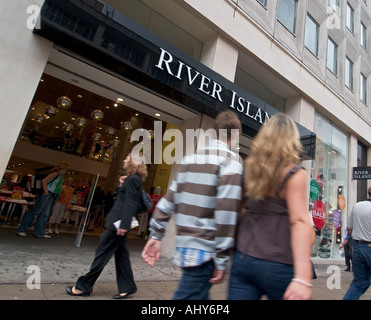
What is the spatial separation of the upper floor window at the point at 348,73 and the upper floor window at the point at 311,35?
10.0 ft

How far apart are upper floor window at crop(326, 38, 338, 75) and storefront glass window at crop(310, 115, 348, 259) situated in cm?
289

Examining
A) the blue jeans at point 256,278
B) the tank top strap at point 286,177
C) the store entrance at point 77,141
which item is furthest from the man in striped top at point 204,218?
the store entrance at point 77,141

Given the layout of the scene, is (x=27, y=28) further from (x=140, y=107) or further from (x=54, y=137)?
(x=54, y=137)

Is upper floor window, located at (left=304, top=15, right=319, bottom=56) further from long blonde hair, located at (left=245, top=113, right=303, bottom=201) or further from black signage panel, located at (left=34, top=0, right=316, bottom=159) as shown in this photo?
long blonde hair, located at (left=245, top=113, right=303, bottom=201)

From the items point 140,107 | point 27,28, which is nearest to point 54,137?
point 140,107

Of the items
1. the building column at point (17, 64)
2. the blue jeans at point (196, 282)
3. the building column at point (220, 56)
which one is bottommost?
the blue jeans at point (196, 282)

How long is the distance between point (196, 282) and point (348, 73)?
52.7 ft

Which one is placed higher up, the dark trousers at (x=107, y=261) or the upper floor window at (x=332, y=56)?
the upper floor window at (x=332, y=56)

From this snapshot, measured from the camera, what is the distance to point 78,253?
519cm

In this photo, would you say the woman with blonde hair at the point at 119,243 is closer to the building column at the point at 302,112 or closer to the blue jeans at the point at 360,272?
the blue jeans at the point at 360,272

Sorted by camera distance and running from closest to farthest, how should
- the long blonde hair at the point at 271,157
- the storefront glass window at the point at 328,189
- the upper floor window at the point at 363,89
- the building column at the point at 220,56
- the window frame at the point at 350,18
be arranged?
the long blonde hair at the point at 271,157, the building column at the point at 220,56, the storefront glass window at the point at 328,189, the window frame at the point at 350,18, the upper floor window at the point at 363,89

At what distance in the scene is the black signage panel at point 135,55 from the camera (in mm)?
4594

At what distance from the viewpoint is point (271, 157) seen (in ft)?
5.27

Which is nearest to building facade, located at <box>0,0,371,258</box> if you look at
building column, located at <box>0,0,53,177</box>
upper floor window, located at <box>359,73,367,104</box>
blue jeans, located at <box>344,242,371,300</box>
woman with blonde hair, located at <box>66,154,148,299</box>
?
building column, located at <box>0,0,53,177</box>
